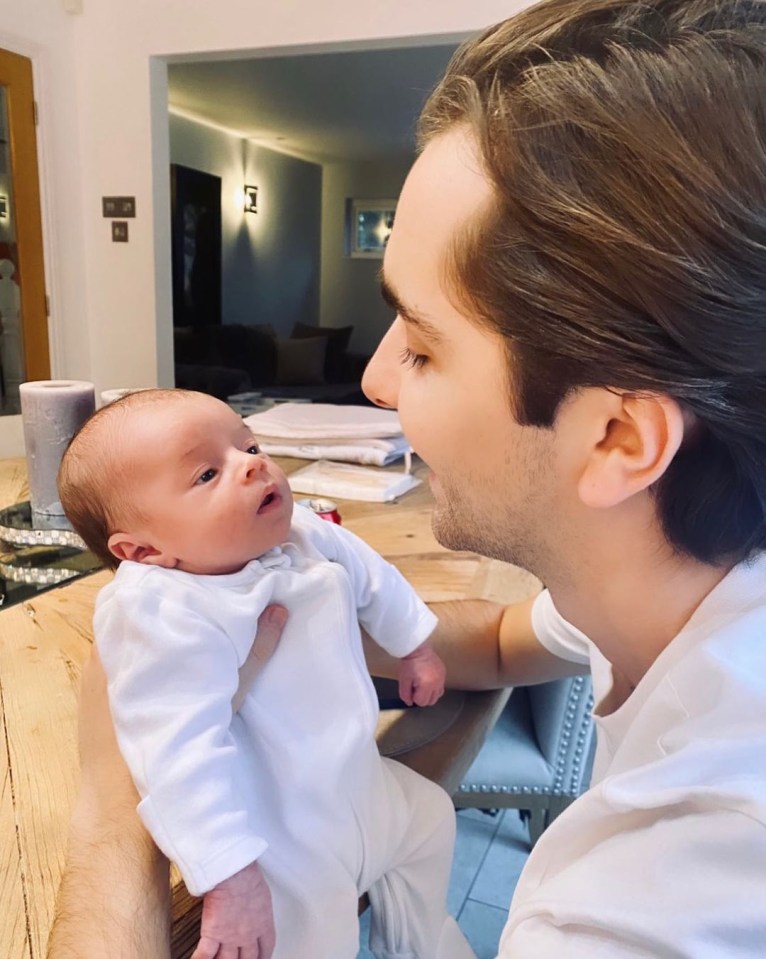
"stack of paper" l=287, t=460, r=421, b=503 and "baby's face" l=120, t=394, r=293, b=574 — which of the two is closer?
"baby's face" l=120, t=394, r=293, b=574

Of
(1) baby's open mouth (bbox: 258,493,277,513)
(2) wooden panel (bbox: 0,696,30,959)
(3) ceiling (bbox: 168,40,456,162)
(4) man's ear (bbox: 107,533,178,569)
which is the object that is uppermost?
(3) ceiling (bbox: 168,40,456,162)

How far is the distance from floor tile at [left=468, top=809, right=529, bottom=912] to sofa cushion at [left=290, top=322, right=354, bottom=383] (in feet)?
7.83

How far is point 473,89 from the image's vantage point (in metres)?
0.66

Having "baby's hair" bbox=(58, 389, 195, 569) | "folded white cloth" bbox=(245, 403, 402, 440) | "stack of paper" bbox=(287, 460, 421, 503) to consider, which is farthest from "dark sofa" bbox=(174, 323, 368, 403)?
"baby's hair" bbox=(58, 389, 195, 569)

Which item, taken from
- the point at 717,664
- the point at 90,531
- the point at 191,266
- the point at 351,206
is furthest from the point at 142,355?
the point at 717,664

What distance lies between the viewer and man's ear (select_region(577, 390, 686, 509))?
24.3 inches

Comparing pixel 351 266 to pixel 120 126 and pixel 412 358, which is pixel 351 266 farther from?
pixel 412 358

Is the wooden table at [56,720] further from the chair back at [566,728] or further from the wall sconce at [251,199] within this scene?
the wall sconce at [251,199]

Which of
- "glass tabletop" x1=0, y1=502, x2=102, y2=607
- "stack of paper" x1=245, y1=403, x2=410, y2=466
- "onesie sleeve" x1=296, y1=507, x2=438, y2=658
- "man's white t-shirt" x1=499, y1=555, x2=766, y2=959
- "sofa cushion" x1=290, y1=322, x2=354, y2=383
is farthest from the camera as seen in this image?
"sofa cushion" x1=290, y1=322, x2=354, y2=383

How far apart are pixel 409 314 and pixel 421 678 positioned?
449mm

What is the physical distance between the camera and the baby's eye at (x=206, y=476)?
2.59ft

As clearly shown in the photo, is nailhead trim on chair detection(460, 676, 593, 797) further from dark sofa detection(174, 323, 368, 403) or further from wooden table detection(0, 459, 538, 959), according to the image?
dark sofa detection(174, 323, 368, 403)

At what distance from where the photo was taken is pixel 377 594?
908mm

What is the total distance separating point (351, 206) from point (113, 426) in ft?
→ 10.8
